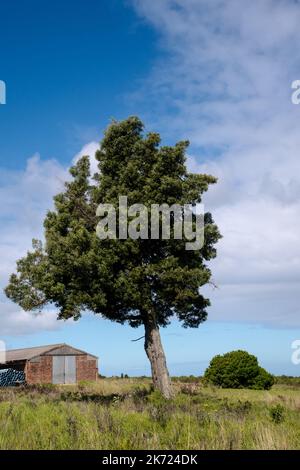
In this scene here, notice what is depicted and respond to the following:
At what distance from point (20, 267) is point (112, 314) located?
5.31 metres

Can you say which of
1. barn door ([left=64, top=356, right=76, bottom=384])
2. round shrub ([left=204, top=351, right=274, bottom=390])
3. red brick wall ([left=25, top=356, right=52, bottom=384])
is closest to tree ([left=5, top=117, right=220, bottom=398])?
round shrub ([left=204, top=351, right=274, bottom=390])

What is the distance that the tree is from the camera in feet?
76.1

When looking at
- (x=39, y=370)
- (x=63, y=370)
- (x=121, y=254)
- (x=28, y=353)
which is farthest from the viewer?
(x=28, y=353)

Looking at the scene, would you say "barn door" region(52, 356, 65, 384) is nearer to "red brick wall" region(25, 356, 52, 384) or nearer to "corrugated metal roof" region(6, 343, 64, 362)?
"red brick wall" region(25, 356, 52, 384)

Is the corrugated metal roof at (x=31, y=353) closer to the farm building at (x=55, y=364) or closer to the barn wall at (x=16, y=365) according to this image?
the farm building at (x=55, y=364)

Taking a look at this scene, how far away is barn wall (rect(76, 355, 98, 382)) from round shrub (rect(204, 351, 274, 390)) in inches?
891

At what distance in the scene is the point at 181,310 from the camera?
2588 cm

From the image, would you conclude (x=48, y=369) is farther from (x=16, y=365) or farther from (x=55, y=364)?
(x=16, y=365)

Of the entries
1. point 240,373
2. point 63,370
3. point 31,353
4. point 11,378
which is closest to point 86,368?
point 63,370

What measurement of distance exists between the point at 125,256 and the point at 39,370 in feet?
127

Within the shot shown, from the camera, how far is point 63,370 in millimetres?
59438

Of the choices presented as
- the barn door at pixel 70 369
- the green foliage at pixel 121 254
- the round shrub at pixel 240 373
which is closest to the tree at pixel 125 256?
the green foliage at pixel 121 254

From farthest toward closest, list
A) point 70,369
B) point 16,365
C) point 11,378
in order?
point 70,369 → point 16,365 → point 11,378

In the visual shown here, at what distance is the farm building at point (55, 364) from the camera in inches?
2267
